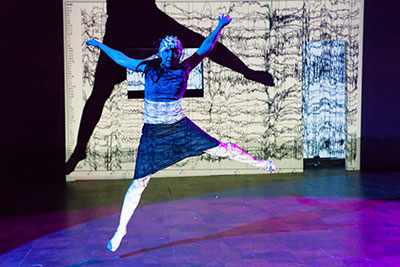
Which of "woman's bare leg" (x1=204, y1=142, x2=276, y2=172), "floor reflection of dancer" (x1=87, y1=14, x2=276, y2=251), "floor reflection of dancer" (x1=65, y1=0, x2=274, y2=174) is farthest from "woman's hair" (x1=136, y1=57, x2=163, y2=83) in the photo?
"floor reflection of dancer" (x1=65, y1=0, x2=274, y2=174)

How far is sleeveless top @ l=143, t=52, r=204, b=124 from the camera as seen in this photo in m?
3.68

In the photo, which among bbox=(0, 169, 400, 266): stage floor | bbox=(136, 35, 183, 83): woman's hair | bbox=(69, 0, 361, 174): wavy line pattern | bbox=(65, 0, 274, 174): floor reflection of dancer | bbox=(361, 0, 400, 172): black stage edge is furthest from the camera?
bbox=(361, 0, 400, 172): black stage edge

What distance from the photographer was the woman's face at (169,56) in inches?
142

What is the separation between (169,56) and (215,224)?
1.89m

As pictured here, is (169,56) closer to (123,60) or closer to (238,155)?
(123,60)

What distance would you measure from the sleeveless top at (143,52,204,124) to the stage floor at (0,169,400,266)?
1.11 m

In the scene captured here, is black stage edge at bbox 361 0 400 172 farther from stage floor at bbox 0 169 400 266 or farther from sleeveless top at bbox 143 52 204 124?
sleeveless top at bbox 143 52 204 124

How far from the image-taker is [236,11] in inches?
298

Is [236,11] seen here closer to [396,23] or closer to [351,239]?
[396,23]

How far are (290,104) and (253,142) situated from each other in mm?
858

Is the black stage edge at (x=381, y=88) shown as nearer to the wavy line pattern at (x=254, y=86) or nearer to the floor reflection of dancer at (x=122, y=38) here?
the wavy line pattern at (x=254, y=86)

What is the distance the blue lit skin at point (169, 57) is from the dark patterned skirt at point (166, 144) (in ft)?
1.47

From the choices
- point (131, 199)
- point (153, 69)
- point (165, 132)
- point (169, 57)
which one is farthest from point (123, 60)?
point (131, 199)

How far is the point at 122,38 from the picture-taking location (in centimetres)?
740
